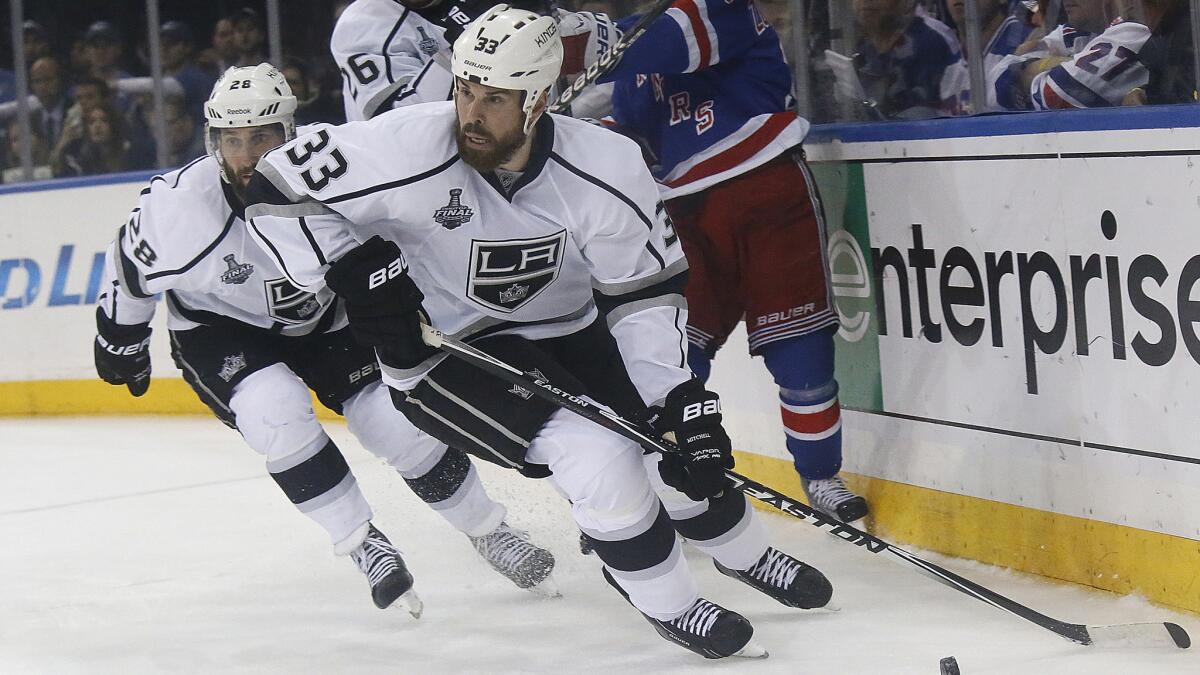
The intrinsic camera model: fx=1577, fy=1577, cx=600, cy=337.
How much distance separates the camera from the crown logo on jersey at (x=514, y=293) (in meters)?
2.82

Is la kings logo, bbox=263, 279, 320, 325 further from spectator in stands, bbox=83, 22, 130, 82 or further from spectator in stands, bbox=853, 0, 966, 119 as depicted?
spectator in stands, bbox=83, 22, 130, 82

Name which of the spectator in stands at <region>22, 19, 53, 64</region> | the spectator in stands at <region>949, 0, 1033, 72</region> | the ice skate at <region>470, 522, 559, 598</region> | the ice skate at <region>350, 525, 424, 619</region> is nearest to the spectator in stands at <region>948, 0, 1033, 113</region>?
the spectator in stands at <region>949, 0, 1033, 72</region>

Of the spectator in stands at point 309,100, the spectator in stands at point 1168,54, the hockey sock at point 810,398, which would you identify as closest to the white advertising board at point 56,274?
the spectator in stands at point 309,100

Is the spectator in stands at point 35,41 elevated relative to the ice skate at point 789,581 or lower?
elevated

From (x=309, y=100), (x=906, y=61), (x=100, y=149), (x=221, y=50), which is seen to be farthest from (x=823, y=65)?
(x=100, y=149)

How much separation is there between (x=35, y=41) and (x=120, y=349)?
3.25 metres

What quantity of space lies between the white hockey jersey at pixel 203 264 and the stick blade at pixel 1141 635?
159 cm

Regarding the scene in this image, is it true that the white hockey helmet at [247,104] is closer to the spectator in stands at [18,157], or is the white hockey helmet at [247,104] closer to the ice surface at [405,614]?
the ice surface at [405,614]

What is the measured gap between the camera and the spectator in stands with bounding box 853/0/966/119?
343 cm

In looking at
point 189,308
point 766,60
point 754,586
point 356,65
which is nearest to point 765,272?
point 766,60

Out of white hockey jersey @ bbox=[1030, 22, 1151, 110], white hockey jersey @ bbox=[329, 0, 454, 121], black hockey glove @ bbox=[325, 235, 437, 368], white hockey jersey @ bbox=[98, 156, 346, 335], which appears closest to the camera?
black hockey glove @ bbox=[325, 235, 437, 368]

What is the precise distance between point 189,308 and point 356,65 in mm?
645

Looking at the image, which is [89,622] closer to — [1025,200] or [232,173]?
[232,173]

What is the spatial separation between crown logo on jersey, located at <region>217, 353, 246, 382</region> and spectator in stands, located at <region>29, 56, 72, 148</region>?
3375 mm
